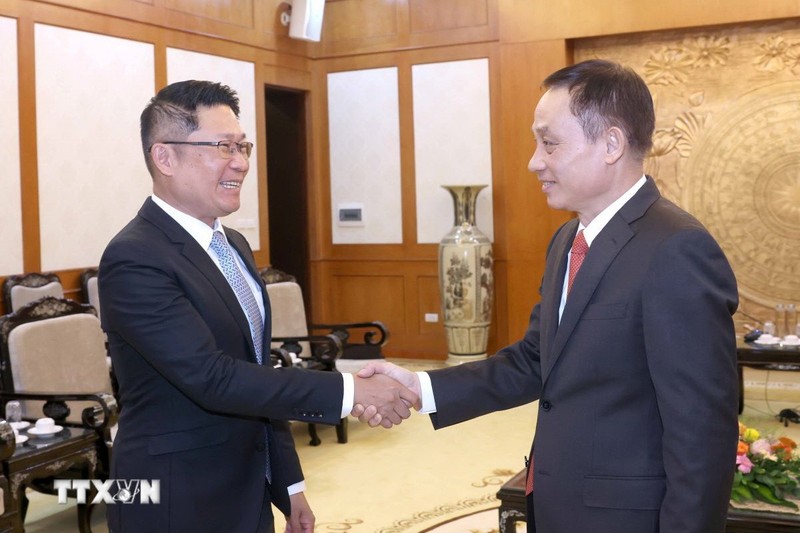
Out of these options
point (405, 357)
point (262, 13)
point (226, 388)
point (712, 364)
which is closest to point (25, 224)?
point (262, 13)

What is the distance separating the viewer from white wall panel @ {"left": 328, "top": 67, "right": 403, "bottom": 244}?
901cm

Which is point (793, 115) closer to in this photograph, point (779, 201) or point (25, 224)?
point (779, 201)

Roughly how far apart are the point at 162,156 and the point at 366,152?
7015 mm

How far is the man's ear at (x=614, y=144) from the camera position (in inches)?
72.5

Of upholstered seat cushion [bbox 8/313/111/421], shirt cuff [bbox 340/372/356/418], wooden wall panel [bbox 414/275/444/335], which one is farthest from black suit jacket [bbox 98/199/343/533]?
wooden wall panel [bbox 414/275/444/335]

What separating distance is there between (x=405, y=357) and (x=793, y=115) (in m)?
4.17

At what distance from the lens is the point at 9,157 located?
614 centimetres

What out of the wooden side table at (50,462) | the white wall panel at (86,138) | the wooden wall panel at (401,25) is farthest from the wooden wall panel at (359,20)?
the wooden side table at (50,462)

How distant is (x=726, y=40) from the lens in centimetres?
759

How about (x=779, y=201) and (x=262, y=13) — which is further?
(x=262, y=13)

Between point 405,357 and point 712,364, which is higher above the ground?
point 712,364

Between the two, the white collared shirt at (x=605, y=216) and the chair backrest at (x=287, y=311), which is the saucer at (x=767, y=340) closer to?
the chair backrest at (x=287, y=311)

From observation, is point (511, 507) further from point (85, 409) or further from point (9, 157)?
point (9, 157)

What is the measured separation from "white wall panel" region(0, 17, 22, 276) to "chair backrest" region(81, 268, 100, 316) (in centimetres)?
50
